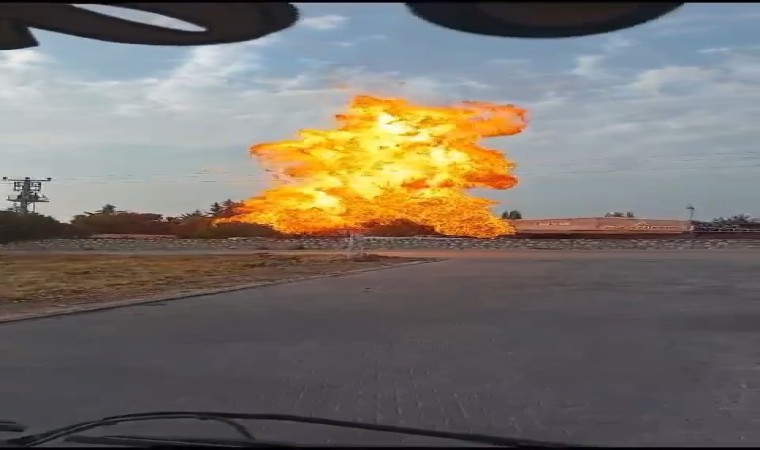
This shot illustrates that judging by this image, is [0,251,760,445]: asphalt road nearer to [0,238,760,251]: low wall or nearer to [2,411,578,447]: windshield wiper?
[2,411,578,447]: windshield wiper

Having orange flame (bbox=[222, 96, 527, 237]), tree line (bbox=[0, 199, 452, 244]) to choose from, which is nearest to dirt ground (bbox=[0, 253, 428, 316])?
orange flame (bbox=[222, 96, 527, 237])

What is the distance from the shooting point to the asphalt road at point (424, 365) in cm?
475

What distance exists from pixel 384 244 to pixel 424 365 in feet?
144

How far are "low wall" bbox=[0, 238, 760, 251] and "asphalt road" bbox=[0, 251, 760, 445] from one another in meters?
33.2

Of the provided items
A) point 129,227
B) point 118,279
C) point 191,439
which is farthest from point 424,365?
point 129,227

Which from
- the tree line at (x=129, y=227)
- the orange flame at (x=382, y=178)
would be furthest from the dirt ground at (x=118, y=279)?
the tree line at (x=129, y=227)

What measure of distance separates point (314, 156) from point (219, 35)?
855 inches

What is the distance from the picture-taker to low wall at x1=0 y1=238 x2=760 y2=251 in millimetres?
45625

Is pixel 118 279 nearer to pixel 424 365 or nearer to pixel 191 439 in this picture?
pixel 424 365

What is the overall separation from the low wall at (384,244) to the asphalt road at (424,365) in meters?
33.2

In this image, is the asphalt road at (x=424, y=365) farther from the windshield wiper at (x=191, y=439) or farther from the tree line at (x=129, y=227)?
the tree line at (x=129, y=227)

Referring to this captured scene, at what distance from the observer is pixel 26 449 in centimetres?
277

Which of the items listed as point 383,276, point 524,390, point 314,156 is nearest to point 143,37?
point 524,390

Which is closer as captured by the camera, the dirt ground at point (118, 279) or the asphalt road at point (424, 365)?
the asphalt road at point (424, 365)
